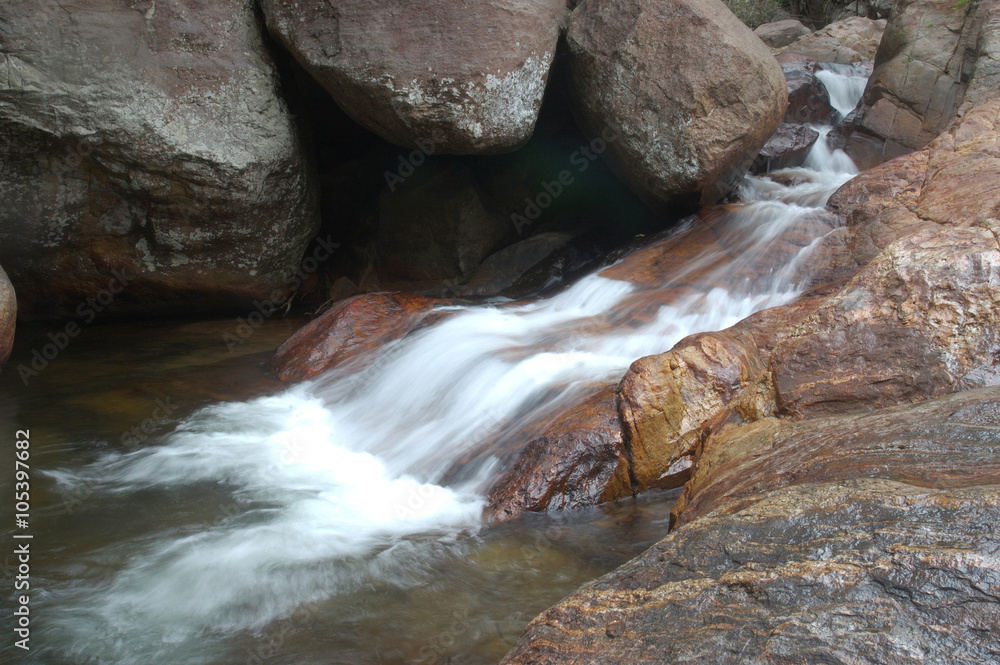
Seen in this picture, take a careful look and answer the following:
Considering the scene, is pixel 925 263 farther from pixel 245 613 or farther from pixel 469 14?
pixel 469 14

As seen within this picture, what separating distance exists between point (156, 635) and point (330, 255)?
647 centimetres

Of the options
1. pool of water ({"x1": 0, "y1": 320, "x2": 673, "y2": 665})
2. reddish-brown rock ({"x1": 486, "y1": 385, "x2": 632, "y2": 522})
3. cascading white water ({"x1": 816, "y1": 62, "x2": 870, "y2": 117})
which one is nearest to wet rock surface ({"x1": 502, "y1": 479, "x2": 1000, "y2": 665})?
pool of water ({"x1": 0, "y1": 320, "x2": 673, "y2": 665})

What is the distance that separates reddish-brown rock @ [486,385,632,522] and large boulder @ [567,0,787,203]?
3570 millimetres

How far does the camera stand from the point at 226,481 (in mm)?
4465

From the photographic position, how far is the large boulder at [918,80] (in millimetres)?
8258

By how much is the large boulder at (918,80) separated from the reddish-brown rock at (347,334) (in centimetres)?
581

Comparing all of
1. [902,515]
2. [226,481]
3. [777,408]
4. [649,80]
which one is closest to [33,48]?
[226,481]

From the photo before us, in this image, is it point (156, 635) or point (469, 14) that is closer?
point (156, 635)

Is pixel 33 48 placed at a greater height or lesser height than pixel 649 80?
greater

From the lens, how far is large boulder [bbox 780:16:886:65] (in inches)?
468

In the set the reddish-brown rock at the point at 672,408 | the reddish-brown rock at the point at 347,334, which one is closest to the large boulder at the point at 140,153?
the reddish-brown rock at the point at 347,334

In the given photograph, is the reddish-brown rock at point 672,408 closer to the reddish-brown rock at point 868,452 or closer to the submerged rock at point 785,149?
the reddish-brown rock at point 868,452

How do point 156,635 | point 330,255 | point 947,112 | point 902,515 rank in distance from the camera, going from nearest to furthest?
point 902,515 → point 156,635 → point 947,112 → point 330,255

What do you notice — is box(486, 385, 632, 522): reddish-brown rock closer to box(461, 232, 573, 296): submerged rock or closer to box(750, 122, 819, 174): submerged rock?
box(461, 232, 573, 296): submerged rock
